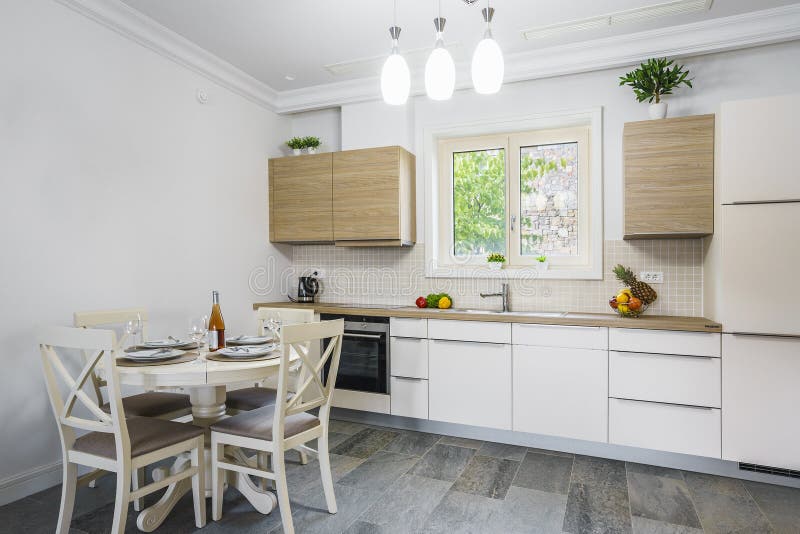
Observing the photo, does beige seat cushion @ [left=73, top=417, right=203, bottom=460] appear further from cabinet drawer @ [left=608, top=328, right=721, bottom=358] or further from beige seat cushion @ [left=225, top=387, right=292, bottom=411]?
cabinet drawer @ [left=608, top=328, right=721, bottom=358]

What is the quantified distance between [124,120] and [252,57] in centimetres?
107

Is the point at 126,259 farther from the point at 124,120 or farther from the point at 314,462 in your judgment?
the point at 314,462

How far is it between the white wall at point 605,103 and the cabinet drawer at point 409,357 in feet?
3.12

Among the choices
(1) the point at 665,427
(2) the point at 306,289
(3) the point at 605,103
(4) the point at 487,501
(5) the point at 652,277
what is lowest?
(4) the point at 487,501

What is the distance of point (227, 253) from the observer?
3.87 m

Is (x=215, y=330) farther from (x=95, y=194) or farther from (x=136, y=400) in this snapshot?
(x=95, y=194)

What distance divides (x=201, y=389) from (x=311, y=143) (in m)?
2.51

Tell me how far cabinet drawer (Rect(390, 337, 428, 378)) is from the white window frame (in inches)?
27.7

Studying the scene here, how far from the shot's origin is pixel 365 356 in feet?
12.0

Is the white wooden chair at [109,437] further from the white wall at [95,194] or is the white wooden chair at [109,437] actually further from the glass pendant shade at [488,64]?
the glass pendant shade at [488,64]

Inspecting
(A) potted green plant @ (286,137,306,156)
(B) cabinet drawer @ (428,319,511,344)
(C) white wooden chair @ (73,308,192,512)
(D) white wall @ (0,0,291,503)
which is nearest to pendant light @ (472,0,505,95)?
(B) cabinet drawer @ (428,319,511,344)

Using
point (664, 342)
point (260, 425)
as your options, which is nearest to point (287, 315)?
point (260, 425)

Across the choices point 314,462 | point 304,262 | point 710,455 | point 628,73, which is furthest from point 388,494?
point 628,73

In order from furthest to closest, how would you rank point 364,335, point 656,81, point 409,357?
1. point 364,335
2. point 409,357
3. point 656,81
